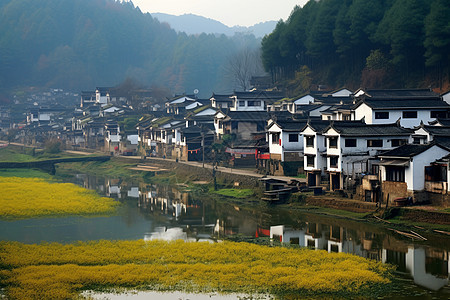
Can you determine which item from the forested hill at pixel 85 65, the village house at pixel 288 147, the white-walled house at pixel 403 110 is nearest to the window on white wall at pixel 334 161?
the white-walled house at pixel 403 110

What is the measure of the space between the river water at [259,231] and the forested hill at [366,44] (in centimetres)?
2978

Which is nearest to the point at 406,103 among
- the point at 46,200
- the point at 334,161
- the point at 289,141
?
the point at 289,141

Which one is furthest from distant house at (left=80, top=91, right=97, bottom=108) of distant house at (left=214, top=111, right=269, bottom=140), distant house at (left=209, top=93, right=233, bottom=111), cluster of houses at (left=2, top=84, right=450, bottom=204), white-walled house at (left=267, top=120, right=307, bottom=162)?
white-walled house at (left=267, top=120, right=307, bottom=162)

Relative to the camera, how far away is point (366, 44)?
73188 mm

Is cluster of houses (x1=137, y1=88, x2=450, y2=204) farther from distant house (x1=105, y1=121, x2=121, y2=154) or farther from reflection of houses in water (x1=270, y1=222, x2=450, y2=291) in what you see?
distant house (x1=105, y1=121, x2=121, y2=154)

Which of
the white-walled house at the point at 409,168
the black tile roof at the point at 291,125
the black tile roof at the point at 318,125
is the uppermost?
the black tile roof at the point at 291,125

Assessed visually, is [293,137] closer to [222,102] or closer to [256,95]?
[256,95]

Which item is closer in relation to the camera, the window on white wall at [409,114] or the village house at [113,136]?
the window on white wall at [409,114]

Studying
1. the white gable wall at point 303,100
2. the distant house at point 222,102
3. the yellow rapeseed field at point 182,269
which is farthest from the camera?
the distant house at point 222,102

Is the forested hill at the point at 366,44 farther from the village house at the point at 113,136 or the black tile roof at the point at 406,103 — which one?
the village house at the point at 113,136

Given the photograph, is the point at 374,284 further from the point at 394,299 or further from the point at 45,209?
the point at 45,209

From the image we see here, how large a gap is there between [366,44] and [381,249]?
163 feet

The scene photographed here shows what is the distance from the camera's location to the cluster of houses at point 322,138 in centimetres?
3422

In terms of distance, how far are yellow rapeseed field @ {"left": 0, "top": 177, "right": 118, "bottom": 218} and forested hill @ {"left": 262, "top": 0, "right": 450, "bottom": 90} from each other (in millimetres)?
36603
